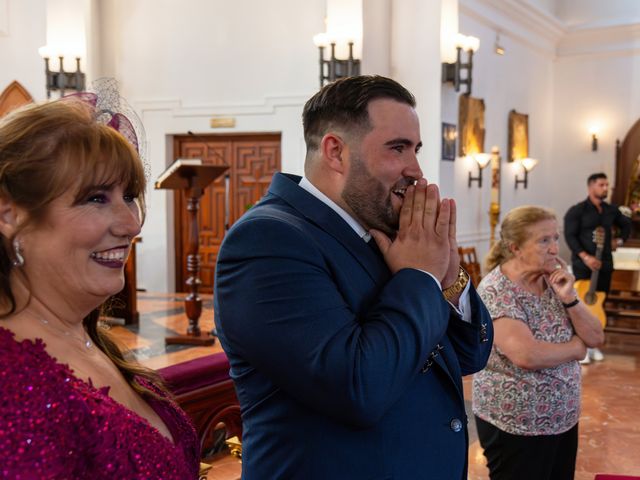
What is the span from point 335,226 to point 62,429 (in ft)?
2.36

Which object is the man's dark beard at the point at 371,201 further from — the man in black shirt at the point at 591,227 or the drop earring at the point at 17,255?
the man in black shirt at the point at 591,227

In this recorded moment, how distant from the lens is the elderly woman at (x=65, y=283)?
106 cm

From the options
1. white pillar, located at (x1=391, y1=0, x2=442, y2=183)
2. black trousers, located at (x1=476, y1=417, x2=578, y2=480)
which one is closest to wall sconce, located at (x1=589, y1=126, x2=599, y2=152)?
white pillar, located at (x1=391, y1=0, x2=442, y2=183)

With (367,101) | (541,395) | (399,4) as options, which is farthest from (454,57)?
(367,101)

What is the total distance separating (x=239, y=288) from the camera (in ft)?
4.61

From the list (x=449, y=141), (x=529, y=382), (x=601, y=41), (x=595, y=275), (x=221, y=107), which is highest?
(x=601, y=41)

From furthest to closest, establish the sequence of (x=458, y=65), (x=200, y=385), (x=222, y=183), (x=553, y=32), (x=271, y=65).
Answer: (x=553, y=32) < (x=222, y=183) < (x=271, y=65) < (x=458, y=65) < (x=200, y=385)

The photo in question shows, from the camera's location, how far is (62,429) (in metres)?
1.06

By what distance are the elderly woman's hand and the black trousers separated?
20.1 inches

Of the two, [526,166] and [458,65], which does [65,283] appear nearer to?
[458,65]

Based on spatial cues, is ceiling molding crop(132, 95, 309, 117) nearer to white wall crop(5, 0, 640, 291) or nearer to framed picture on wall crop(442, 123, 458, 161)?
white wall crop(5, 0, 640, 291)

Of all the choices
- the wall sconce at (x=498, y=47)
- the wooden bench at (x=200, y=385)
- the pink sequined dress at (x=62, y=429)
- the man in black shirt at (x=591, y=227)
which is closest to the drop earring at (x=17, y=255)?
the pink sequined dress at (x=62, y=429)

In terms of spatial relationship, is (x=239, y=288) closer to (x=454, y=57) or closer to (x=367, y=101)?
→ (x=367, y=101)

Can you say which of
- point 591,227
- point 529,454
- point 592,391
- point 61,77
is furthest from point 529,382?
point 61,77
